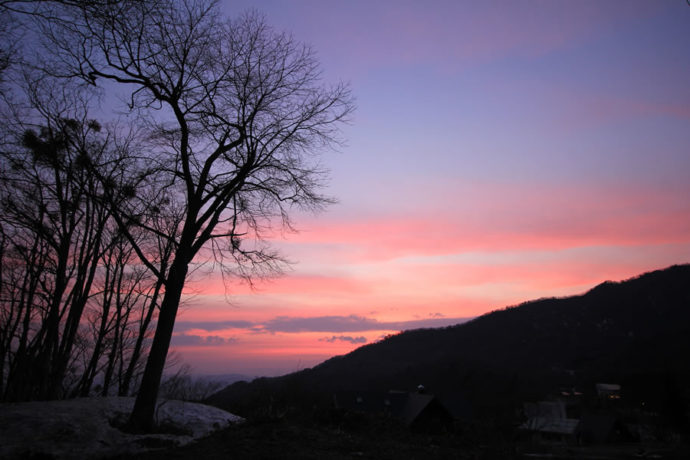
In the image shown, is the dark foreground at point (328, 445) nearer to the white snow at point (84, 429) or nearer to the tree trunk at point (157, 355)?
the white snow at point (84, 429)

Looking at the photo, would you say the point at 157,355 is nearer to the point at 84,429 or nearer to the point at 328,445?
the point at 84,429

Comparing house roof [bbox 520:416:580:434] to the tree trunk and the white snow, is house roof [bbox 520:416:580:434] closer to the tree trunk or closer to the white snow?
the white snow

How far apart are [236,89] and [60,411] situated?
748 cm

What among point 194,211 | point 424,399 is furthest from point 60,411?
point 424,399

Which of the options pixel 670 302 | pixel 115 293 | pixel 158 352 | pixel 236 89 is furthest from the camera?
pixel 670 302

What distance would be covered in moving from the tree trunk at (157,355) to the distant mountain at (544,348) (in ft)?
200

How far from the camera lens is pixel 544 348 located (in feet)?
309

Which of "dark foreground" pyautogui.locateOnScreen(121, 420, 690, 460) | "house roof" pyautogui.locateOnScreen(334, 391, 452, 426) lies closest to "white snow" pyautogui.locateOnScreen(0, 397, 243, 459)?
"dark foreground" pyautogui.locateOnScreen(121, 420, 690, 460)

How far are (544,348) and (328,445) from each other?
330 ft

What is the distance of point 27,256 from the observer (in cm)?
1235

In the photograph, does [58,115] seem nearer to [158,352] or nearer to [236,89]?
[236,89]

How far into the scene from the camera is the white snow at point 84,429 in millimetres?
6223

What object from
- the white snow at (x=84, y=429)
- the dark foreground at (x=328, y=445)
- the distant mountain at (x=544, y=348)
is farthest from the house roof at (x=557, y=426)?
Result: the white snow at (x=84, y=429)

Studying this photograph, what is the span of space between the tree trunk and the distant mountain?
61.0 metres
